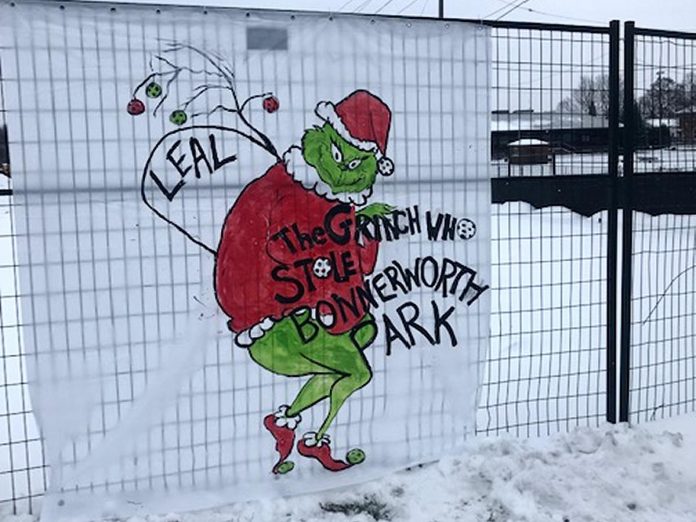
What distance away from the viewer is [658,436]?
4.18m

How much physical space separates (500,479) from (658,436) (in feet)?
3.48

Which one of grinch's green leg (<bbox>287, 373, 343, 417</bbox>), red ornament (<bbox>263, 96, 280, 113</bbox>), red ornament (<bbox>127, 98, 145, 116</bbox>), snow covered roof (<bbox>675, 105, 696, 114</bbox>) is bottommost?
grinch's green leg (<bbox>287, 373, 343, 417</bbox>)

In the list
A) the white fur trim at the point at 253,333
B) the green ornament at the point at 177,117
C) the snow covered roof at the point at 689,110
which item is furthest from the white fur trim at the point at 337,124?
the snow covered roof at the point at 689,110

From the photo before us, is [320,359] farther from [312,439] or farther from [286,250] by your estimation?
[286,250]

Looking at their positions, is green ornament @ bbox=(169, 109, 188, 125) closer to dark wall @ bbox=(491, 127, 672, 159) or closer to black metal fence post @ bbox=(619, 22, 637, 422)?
dark wall @ bbox=(491, 127, 672, 159)

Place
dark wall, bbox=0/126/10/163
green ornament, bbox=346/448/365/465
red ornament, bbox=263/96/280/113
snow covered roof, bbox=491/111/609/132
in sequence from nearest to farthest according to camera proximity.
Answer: dark wall, bbox=0/126/10/163, red ornament, bbox=263/96/280/113, green ornament, bbox=346/448/365/465, snow covered roof, bbox=491/111/609/132

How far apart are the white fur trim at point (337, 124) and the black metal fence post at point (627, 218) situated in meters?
1.47

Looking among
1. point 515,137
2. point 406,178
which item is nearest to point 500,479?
point 406,178

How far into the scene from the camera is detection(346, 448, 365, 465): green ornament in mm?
3736

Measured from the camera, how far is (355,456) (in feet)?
12.3

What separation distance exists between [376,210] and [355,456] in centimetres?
119

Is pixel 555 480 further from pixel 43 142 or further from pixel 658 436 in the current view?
pixel 43 142

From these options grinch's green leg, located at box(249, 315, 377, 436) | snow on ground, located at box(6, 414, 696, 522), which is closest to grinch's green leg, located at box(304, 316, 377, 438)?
grinch's green leg, located at box(249, 315, 377, 436)

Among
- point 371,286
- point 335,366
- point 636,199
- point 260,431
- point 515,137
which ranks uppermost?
point 515,137
